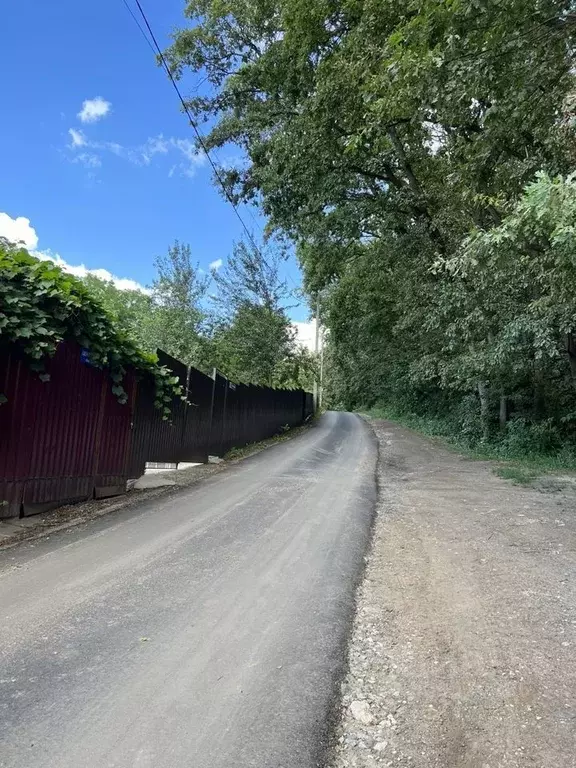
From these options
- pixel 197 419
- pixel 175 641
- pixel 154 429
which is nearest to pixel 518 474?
pixel 197 419

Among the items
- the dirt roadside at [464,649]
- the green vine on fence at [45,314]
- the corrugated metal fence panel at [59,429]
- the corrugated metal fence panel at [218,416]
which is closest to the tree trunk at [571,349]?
the dirt roadside at [464,649]

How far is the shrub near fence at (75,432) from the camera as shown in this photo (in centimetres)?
525

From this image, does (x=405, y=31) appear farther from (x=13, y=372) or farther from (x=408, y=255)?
(x=408, y=255)

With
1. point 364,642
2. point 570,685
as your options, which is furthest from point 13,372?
point 570,685

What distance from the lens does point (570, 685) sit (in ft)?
8.54

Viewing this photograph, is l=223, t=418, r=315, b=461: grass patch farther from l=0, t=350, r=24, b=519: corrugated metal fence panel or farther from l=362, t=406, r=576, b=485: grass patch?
l=0, t=350, r=24, b=519: corrugated metal fence panel

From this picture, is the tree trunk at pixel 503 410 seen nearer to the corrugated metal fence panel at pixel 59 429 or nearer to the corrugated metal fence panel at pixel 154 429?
the corrugated metal fence panel at pixel 154 429

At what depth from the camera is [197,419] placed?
10.8 m

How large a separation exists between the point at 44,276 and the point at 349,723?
4.97m

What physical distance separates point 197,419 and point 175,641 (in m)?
7.95

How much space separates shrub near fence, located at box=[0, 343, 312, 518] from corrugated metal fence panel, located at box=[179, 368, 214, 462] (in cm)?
5

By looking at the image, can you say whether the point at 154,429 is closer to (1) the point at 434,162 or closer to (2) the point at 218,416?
(2) the point at 218,416

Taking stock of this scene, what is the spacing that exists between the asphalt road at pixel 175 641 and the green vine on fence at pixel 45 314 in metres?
1.97

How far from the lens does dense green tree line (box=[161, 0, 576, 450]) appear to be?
5926 millimetres
